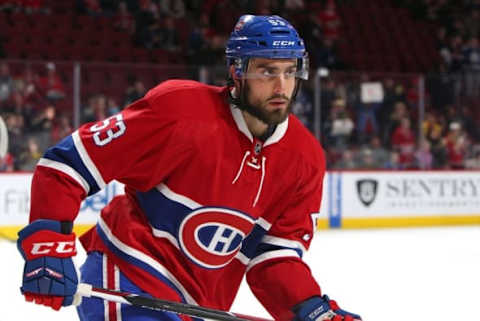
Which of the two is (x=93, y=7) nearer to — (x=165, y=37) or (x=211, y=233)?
(x=165, y=37)

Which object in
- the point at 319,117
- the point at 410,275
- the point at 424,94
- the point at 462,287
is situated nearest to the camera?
the point at 462,287

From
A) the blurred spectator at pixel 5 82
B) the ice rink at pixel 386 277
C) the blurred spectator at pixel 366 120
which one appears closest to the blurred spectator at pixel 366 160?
the blurred spectator at pixel 366 120

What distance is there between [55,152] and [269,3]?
985 cm

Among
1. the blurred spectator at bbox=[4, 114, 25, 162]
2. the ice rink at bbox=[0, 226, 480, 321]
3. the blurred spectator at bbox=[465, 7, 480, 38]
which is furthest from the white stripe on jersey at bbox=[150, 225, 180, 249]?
the blurred spectator at bbox=[465, 7, 480, 38]

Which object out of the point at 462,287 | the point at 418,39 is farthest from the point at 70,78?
the point at 418,39

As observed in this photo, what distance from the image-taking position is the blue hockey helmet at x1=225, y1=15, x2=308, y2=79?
2.27 m

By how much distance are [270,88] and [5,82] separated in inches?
209

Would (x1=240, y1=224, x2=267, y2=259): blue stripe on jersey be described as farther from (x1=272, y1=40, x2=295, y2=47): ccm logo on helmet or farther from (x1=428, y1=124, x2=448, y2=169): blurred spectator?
(x1=428, y1=124, x2=448, y2=169): blurred spectator

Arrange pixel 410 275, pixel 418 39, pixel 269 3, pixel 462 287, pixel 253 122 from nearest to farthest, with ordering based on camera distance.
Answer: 1. pixel 253 122
2. pixel 462 287
3. pixel 410 275
4. pixel 269 3
5. pixel 418 39

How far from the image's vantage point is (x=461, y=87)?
9.35 metres

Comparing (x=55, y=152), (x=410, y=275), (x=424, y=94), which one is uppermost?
(x=55, y=152)

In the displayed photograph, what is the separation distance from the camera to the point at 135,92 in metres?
7.88

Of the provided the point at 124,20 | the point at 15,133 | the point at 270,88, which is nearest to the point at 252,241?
the point at 270,88

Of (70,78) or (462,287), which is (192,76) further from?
(462,287)
